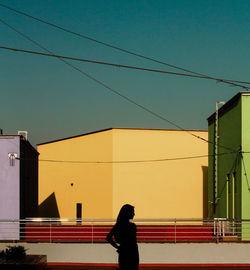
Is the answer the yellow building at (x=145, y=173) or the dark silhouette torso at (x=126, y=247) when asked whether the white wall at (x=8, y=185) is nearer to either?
the dark silhouette torso at (x=126, y=247)

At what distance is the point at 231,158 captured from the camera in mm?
18359

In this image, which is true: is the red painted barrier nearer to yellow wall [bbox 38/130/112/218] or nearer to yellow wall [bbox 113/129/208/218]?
yellow wall [bbox 113/129/208/218]

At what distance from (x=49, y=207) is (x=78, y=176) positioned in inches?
153

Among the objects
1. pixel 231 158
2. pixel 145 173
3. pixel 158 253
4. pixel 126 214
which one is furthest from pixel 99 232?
pixel 145 173

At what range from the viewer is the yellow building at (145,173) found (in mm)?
29609

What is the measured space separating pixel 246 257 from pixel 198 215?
19347 mm

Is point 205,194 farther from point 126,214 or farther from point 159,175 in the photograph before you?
point 126,214

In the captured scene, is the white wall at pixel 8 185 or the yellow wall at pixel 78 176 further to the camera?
the yellow wall at pixel 78 176

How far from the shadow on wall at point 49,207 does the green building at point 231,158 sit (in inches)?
556

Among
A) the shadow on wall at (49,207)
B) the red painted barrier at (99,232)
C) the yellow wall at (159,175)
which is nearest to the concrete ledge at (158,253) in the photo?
the red painted barrier at (99,232)

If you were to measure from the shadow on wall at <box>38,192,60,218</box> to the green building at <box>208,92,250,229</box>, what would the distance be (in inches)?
556

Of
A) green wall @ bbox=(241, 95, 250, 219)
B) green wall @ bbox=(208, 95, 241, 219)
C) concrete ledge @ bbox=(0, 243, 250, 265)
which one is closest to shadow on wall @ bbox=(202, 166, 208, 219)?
green wall @ bbox=(208, 95, 241, 219)

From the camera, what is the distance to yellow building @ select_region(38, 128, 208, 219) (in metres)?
29.6

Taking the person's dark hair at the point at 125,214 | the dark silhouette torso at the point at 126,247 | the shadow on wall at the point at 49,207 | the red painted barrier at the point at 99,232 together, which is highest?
the person's dark hair at the point at 125,214
